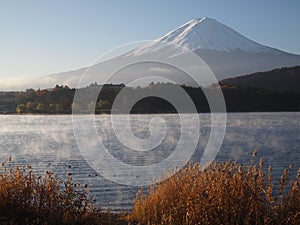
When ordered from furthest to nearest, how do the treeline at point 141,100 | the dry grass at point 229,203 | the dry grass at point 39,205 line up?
the treeline at point 141,100 < the dry grass at point 39,205 < the dry grass at point 229,203

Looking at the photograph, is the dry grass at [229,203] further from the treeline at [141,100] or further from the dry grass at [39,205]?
the treeline at [141,100]

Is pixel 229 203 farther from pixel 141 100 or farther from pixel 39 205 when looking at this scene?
pixel 141 100

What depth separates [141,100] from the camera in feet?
319

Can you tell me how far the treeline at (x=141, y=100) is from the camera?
94037mm

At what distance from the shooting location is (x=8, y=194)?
7578 mm

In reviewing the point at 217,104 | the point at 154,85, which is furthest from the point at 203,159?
the point at 217,104

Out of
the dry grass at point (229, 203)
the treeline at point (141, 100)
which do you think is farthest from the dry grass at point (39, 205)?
the treeline at point (141, 100)

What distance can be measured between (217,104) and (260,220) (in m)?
108

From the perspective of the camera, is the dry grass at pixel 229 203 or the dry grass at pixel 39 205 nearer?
the dry grass at pixel 229 203

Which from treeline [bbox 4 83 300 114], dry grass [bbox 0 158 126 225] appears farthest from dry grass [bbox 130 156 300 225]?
treeline [bbox 4 83 300 114]

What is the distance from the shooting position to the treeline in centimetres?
9404

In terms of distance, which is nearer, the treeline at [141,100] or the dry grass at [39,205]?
the dry grass at [39,205]

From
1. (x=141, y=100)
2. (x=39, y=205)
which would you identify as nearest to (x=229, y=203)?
(x=39, y=205)

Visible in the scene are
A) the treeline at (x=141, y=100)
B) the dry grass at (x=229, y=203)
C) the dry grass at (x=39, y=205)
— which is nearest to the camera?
the dry grass at (x=229, y=203)
